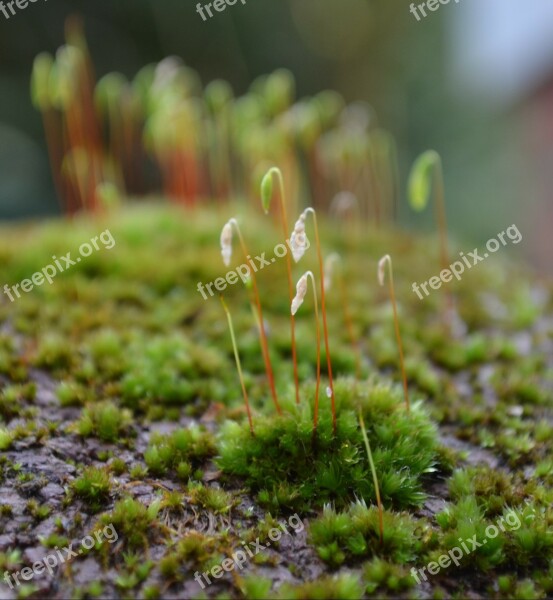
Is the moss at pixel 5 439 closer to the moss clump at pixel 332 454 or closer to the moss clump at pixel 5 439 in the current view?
the moss clump at pixel 5 439

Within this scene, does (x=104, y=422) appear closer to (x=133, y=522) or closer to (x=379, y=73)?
(x=133, y=522)

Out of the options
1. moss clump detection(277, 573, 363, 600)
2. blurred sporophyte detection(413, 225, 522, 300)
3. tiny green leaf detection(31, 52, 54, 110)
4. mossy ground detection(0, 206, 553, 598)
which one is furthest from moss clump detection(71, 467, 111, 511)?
tiny green leaf detection(31, 52, 54, 110)

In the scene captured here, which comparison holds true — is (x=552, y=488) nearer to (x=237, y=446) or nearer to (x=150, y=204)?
(x=237, y=446)

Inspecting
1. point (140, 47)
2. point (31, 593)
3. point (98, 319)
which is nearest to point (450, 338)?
point (98, 319)

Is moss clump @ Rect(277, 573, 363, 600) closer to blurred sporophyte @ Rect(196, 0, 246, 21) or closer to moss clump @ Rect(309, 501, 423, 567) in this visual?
moss clump @ Rect(309, 501, 423, 567)

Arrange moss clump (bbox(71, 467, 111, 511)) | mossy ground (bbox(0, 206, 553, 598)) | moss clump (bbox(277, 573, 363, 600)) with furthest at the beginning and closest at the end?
moss clump (bbox(71, 467, 111, 511))
mossy ground (bbox(0, 206, 553, 598))
moss clump (bbox(277, 573, 363, 600))

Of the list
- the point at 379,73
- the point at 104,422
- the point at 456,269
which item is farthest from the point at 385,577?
the point at 379,73

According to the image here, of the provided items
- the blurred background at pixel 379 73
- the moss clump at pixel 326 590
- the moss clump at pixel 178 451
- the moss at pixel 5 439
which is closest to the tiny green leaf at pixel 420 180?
the moss clump at pixel 178 451

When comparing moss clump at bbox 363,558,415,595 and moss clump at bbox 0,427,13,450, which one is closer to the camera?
moss clump at bbox 363,558,415,595
